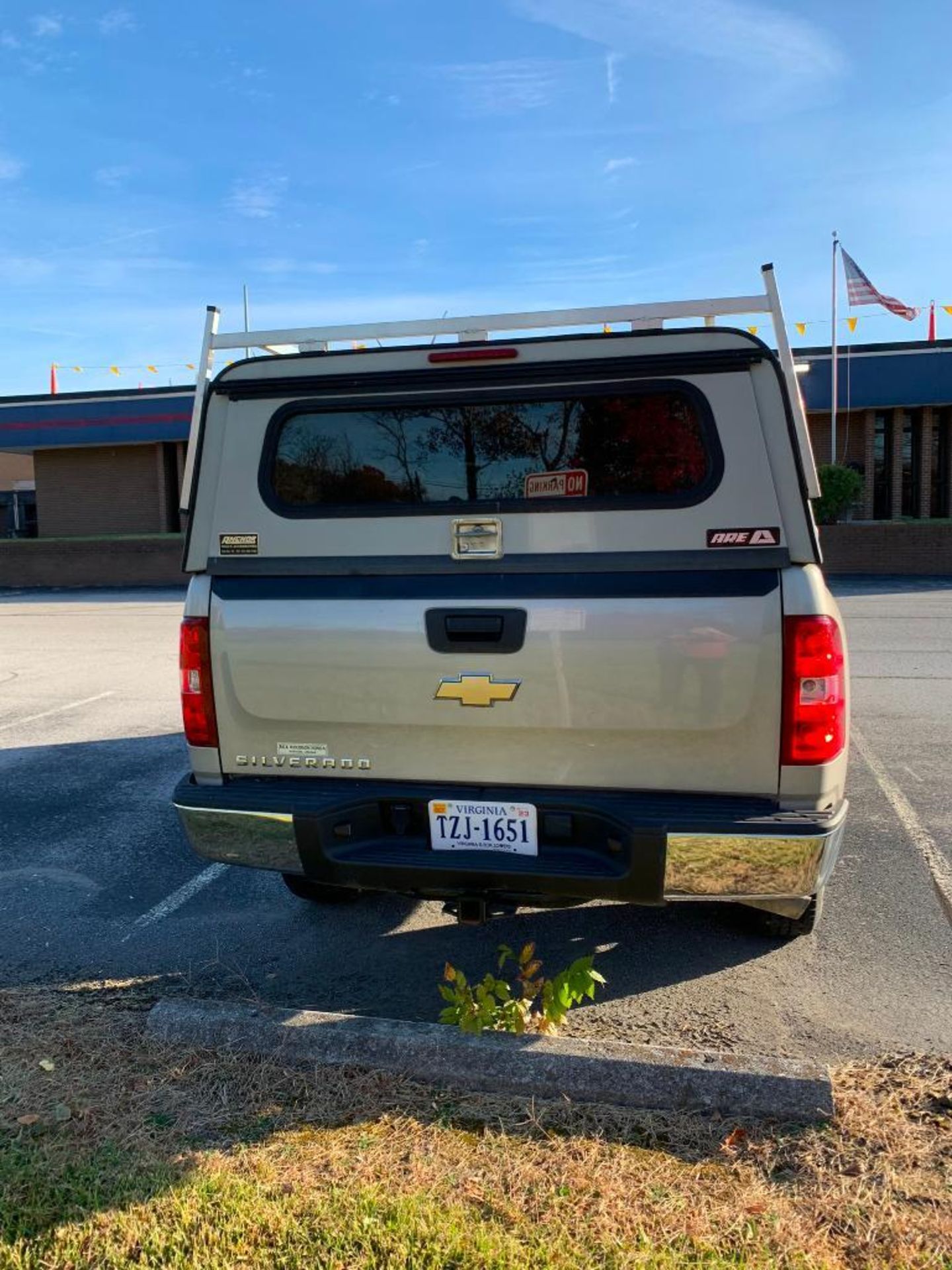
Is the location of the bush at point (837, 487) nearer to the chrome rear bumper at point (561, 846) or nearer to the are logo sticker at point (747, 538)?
the are logo sticker at point (747, 538)

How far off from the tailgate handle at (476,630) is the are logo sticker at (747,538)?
2.06 ft

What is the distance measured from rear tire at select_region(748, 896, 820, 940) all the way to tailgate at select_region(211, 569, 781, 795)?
1.08 metres

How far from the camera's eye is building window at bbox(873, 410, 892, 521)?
2620 cm

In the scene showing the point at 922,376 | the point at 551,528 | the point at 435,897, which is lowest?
the point at 435,897

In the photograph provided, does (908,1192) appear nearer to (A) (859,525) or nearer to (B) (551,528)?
(B) (551,528)

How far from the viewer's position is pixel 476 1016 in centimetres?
321

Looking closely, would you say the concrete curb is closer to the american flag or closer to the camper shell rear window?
the camper shell rear window

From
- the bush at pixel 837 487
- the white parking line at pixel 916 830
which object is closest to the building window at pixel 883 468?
the bush at pixel 837 487

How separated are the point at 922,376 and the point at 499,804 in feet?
79.3

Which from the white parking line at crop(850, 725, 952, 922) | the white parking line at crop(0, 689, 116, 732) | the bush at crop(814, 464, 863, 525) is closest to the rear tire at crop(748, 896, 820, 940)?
the white parking line at crop(850, 725, 952, 922)

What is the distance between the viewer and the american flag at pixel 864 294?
A: 24.0 m

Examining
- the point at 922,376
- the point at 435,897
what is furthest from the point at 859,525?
the point at 435,897

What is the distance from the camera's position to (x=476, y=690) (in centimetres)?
323

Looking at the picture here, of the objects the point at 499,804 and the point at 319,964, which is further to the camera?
the point at 319,964
